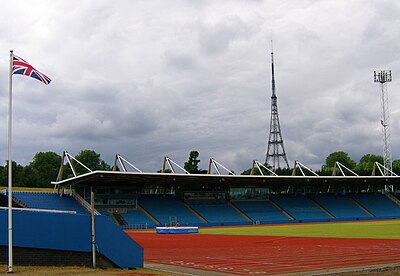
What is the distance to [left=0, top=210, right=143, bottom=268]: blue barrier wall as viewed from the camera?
1695 cm

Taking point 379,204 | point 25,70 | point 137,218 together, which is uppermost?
point 25,70

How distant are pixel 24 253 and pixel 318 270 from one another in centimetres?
1016

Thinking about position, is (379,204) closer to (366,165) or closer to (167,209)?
(167,209)

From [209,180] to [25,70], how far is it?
5144 cm

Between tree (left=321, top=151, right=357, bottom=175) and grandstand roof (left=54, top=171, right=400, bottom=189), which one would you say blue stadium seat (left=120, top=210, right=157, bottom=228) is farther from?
tree (left=321, top=151, right=357, bottom=175)

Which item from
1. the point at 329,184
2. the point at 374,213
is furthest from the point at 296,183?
the point at 374,213

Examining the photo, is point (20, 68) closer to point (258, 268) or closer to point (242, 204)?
point (258, 268)

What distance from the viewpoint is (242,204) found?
78000 mm

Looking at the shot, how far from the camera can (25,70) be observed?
57.9 ft

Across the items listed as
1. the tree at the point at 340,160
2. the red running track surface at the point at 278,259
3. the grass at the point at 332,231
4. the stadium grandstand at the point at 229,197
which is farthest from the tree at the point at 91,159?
the red running track surface at the point at 278,259

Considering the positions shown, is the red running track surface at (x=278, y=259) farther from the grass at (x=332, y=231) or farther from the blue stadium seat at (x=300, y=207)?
the blue stadium seat at (x=300, y=207)

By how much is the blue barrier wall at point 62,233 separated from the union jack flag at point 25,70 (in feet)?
15.2

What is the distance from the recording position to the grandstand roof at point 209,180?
197ft

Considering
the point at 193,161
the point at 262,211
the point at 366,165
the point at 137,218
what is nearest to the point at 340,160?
the point at 366,165
